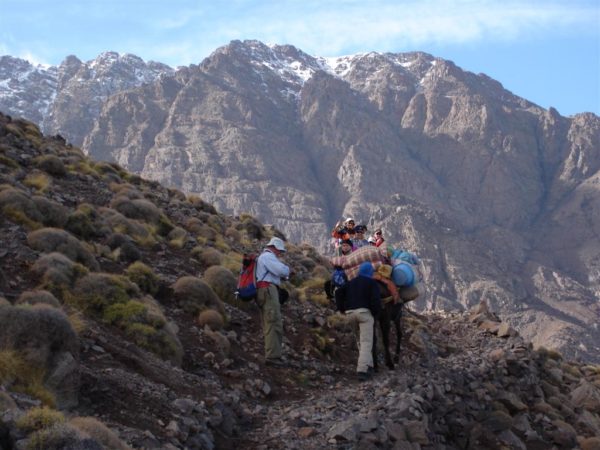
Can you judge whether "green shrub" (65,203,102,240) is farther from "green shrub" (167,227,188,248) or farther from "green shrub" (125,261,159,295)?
"green shrub" (125,261,159,295)

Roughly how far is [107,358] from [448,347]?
12.3 metres

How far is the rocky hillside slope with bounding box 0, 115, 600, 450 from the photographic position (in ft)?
28.7

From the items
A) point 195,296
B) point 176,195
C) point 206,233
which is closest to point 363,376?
point 195,296

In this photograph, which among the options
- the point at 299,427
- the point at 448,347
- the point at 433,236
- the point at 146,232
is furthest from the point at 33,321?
the point at 433,236

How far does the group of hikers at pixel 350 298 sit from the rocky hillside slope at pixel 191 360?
501 millimetres

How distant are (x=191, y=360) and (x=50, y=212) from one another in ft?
22.0

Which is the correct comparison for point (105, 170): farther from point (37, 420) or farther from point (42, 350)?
point (37, 420)

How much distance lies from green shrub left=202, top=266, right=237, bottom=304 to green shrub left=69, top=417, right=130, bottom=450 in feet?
33.1

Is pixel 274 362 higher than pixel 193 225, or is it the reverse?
pixel 193 225

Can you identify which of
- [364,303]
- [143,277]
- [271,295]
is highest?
[364,303]

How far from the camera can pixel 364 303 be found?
44.0 ft

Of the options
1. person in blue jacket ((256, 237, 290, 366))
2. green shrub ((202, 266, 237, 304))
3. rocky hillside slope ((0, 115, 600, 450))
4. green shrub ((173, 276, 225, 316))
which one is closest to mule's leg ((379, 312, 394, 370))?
rocky hillside slope ((0, 115, 600, 450))

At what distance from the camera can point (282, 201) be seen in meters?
193

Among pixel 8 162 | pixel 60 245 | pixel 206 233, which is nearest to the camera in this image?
pixel 60 245
